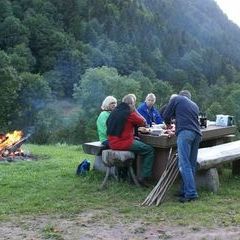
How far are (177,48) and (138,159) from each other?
110328 mm

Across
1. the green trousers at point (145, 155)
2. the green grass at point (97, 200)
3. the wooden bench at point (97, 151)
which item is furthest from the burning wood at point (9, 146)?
the green trousers at point (145, 155)

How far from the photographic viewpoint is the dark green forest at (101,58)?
66750mm

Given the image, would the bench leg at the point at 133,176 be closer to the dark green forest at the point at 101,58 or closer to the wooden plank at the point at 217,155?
the wooden plank at the point at 217,155

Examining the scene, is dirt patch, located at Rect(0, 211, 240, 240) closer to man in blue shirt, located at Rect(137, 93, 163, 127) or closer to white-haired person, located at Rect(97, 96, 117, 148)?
white-haired person, located at Rect(97, 96, 117, 148)

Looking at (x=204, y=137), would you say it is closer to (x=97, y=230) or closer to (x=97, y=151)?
(x=97, y=151)

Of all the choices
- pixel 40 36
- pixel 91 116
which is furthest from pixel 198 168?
pixel 40 36

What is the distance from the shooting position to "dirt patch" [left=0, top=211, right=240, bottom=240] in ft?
21.6

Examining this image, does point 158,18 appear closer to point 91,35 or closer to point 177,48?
point 177,48

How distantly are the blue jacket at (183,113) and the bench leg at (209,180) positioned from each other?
94 cm

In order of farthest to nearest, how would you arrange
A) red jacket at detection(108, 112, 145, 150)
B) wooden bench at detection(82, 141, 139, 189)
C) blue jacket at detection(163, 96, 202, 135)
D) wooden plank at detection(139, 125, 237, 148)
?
wooden plank at detection(139, 125, 237, 148) < red jacket at detection(108, 112, 145, 150) < wooden bench at detection(82, 141, 139, 189) < blue jacket at detection(163, 96, 202, 135)

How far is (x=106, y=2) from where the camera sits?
122062mm

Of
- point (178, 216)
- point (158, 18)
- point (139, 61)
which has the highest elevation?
point (158, 18)

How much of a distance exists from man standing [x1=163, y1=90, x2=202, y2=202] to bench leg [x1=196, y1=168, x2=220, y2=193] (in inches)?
19.0

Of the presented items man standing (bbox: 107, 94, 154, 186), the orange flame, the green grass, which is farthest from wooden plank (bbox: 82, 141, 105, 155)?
the orange flame
